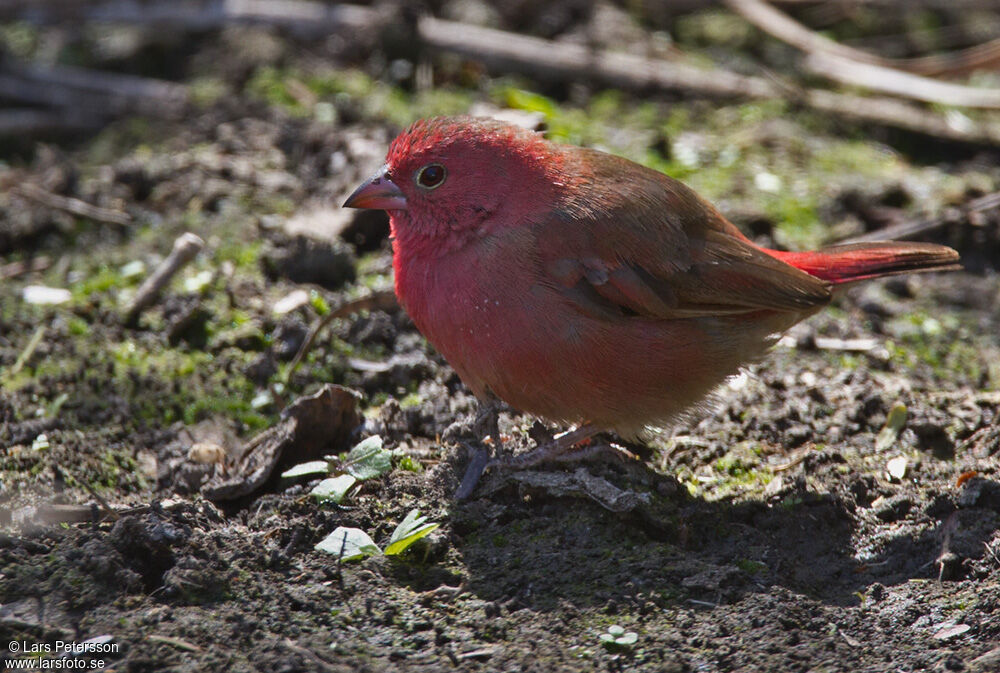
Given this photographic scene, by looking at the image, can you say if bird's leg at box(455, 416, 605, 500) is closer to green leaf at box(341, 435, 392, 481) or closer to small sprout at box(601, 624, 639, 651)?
green leaf at box(341, 435, 392, 481)

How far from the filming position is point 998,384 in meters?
4.54

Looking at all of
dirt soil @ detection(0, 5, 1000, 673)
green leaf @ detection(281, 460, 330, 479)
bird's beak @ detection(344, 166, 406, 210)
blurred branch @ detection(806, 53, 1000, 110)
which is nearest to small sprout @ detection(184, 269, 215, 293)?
dirt soil @ detection(0, 5, 1000, 673)

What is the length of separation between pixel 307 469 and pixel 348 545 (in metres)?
0.44

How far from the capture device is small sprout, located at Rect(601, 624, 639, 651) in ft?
9.53

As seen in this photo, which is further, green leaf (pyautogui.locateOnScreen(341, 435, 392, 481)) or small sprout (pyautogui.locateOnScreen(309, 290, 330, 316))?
small sprout (pyautogui.locateOnScreen(309, 290, 330, 316))

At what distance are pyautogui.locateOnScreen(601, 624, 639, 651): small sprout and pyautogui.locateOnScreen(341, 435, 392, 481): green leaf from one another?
1005mm

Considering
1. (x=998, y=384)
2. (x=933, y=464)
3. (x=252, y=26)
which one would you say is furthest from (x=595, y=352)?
(x=252, y=26)

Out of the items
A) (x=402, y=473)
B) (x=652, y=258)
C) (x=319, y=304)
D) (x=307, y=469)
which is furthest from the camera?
(x=319, y=304)

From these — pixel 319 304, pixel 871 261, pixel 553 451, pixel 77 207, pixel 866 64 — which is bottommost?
pixel 553 451

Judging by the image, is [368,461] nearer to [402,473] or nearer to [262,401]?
[402,473]

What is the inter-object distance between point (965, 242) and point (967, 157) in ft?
3.65

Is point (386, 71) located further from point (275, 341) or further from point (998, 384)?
point (998, 384)

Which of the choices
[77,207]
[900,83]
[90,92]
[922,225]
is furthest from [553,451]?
[90,92]

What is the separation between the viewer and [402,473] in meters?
3.69
